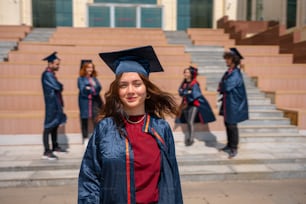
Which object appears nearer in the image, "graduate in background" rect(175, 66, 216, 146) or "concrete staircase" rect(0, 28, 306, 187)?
"concrete staircase" rect(0, 28, 306, 187)

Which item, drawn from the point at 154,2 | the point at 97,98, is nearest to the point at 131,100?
the point at 97,98

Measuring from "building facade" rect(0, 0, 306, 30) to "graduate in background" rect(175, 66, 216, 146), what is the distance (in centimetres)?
1254

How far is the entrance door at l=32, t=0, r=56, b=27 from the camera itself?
1728 cm

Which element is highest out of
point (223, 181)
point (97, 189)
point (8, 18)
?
point (8, 18)

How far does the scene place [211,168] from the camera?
4.63m

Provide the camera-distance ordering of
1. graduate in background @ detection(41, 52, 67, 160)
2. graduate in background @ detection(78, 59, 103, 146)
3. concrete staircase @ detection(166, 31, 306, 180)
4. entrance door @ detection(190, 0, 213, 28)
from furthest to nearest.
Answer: entrance door @ detection(190, 0, 213, 28)
graduate in background @ detection(78, 59, 103, 146)
graduate in background @ detection(41, 52, 67, 160)
concrete staircase @ detection(166, 31, 306, 180)

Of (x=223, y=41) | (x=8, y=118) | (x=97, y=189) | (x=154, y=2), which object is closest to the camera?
(x=97, y=189)

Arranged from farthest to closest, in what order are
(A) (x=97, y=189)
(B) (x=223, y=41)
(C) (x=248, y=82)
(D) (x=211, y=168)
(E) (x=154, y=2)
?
(E) (x=154, y=2) < (B) (x=223, y=41) < (C) (x=248, y=82) < (D) (x=211, y=168) < (A) (x=97, y=189)

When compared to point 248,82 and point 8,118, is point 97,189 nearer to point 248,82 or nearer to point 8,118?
point 8,118

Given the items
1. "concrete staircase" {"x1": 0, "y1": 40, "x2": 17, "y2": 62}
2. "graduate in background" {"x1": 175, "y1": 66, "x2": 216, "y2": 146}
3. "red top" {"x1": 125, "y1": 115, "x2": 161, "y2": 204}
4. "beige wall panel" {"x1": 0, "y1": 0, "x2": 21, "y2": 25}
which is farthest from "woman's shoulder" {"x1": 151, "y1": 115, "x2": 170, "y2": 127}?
"beige wall panel" {"x1": 0, "y1": 0, "x2": 21, "y2": 25}

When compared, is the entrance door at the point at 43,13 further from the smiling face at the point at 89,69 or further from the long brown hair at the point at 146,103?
the long brown hair at the point at 146,103

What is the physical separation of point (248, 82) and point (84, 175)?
7770 millimetres

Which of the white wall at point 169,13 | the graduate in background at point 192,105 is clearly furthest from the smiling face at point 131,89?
the white wall at point 169,13

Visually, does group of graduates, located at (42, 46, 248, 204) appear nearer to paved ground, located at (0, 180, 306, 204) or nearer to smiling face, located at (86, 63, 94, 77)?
paved ground, located at (0, 180, 306, 204)
